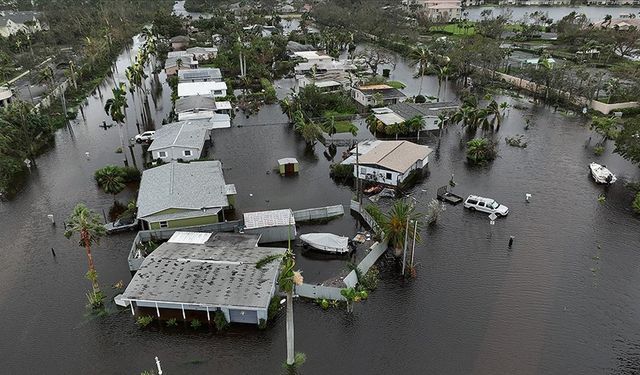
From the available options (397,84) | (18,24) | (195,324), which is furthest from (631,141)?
Result: (18,24)

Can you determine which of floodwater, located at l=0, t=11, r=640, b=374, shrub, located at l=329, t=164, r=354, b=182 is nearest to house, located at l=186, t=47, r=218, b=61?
floodwater, located at l=0, t=11, r=640, b=374

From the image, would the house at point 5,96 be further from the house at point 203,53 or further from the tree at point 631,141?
the tree at point 631,141

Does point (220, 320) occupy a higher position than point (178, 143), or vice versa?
point (178, 143)

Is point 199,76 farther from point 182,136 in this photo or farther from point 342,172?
point 342,172

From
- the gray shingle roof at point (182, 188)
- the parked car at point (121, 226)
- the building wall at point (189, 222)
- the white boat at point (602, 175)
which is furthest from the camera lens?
the white boat at point (602, 175)

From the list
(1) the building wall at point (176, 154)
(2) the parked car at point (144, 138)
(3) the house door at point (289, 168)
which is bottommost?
(3) the house door at point (289, 168)

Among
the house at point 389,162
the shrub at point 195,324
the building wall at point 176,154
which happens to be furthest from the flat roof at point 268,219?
the building wall at point 176,154

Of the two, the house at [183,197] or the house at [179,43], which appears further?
the house at [179,43]

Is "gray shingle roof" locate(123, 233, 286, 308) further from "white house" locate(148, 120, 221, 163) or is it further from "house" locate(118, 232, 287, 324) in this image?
"white house" locate(148, 120, 221, 163)
